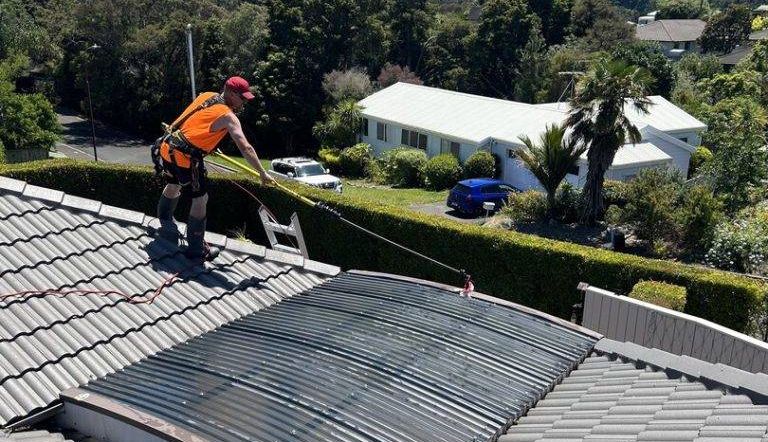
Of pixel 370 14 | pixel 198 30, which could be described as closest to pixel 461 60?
pixel 370 14

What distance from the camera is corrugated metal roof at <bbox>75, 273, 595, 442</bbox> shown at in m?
5.14

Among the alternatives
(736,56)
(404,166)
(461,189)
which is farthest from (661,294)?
(736,56)

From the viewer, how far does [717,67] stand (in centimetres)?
5734

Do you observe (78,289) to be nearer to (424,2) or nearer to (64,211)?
(64,211)

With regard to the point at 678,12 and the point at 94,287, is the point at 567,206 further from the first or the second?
the point at 678,12

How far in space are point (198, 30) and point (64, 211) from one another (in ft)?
126

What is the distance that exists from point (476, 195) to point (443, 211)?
1.65 metres

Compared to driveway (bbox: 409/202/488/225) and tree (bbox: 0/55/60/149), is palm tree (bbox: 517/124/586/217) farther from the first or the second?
tree (bbox: 0/55/60/149)

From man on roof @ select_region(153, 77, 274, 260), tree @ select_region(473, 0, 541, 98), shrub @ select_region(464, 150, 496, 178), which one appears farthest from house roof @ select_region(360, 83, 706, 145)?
man on roof @ select_region(153, 77, 274, 260)

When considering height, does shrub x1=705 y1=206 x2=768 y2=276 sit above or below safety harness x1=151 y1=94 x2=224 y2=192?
below

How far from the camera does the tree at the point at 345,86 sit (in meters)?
40.3

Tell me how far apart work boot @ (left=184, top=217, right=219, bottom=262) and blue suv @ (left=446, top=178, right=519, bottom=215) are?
60.4 feet

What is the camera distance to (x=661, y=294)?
11539 mm

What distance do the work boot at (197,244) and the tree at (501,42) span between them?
4276 cm
